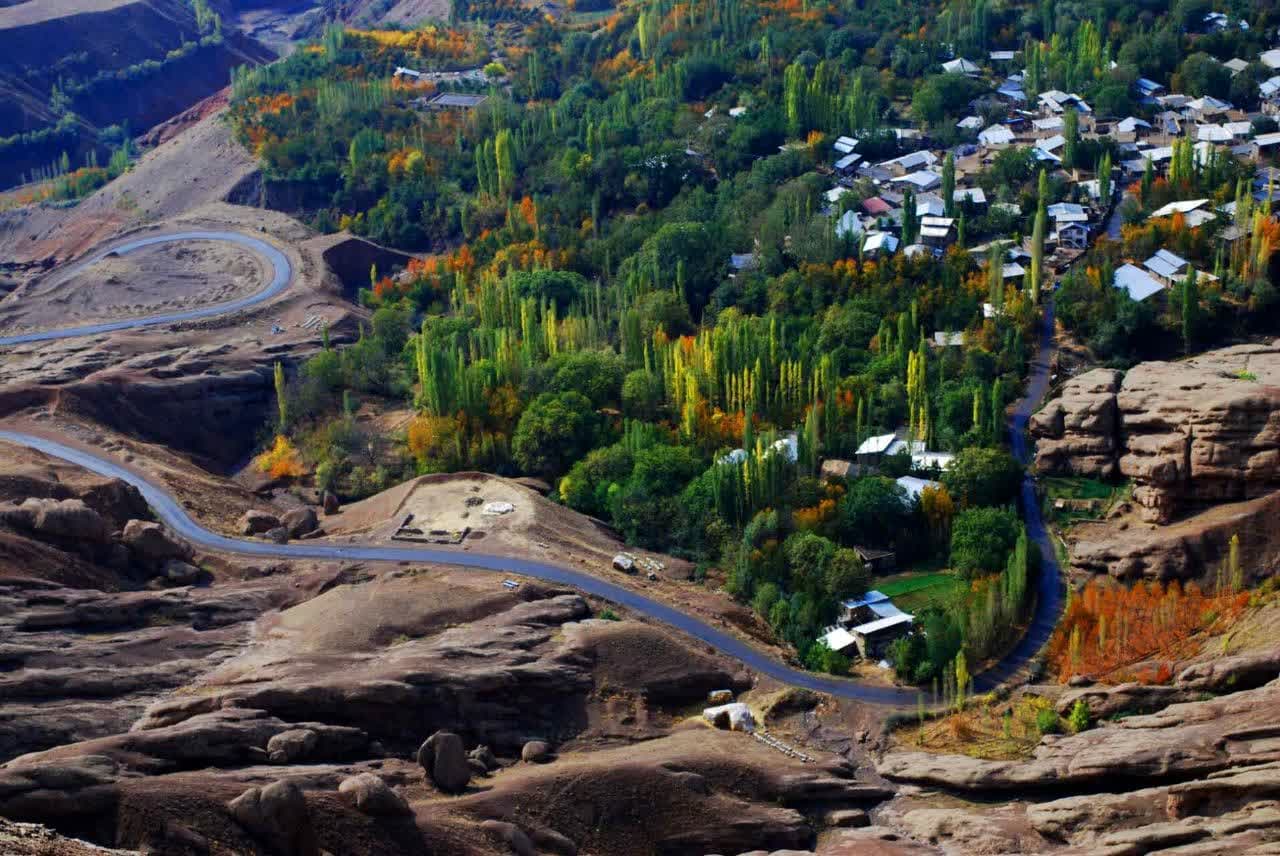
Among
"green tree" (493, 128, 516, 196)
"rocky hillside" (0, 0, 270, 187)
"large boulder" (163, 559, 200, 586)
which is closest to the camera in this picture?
"large boulder" (163, 559, 200, 586)

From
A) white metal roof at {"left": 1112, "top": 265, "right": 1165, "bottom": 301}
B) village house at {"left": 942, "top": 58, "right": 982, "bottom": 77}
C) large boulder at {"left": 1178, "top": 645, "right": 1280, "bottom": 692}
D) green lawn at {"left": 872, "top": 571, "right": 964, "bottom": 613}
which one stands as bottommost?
green lawn at {"left": 872, "top": 571, "right": 964, "bottom": 613}

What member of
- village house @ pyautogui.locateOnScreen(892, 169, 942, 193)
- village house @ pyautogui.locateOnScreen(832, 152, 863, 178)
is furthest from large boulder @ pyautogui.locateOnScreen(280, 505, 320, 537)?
village house @ pyautogui.locateOnScreen(832, 152, 863, 178)

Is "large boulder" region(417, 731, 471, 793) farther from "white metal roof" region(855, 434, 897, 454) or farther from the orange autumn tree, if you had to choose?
"white metal roof" region(855, 434, 897, 454)

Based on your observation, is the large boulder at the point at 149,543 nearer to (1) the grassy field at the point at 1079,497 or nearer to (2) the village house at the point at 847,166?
(1) the grassy field at the point at 1079,497

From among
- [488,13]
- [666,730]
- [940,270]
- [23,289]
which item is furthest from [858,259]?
[488,13]

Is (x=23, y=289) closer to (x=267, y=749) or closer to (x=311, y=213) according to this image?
(x=311, y=213)
